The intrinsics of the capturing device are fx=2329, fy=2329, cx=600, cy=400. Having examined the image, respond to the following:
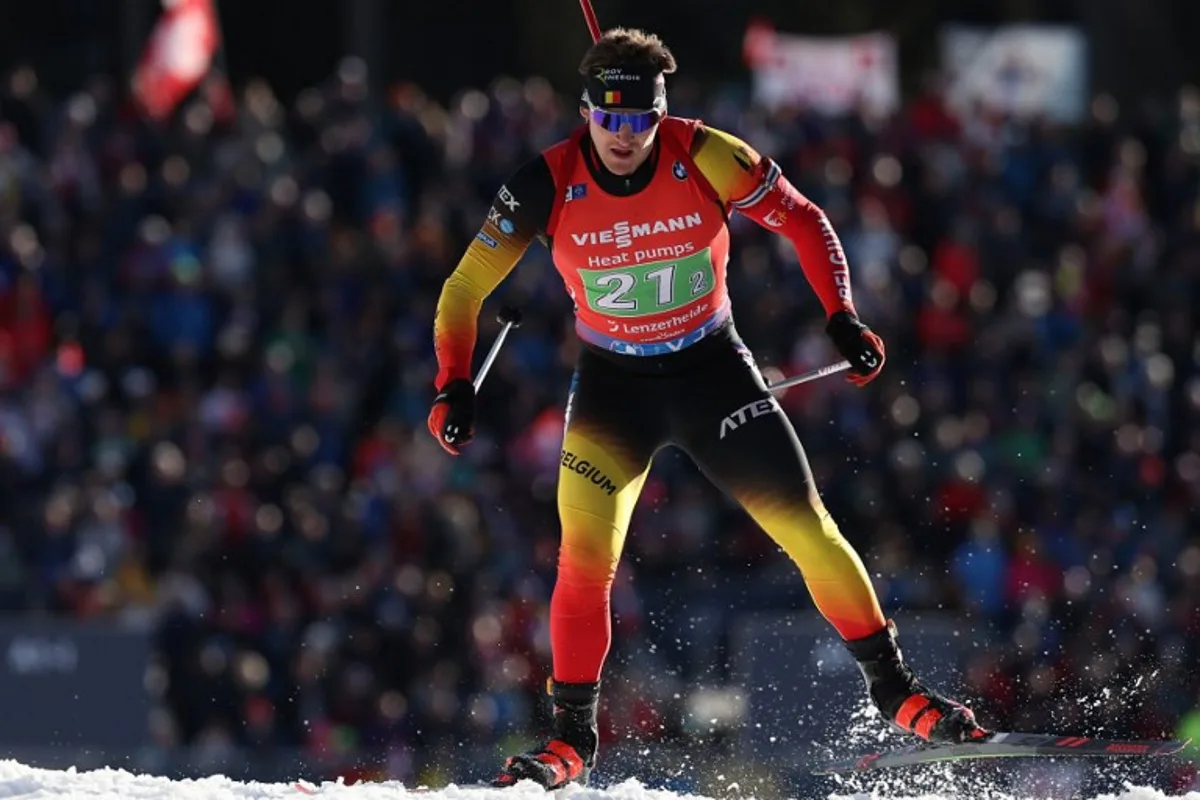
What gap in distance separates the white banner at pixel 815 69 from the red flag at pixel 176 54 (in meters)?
4.24

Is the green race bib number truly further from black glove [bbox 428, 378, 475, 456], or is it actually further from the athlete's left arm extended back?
Answer: black glove [bbox 428, 378, 475, 456]

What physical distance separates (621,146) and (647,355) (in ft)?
2.48

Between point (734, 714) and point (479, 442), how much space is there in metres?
2.68

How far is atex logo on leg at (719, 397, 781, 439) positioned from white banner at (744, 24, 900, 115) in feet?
33.9

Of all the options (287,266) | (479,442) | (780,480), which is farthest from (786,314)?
(780,480)

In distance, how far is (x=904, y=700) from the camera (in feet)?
25.9

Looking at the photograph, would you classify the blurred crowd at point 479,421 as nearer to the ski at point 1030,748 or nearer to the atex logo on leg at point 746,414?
the ski at point 1030,748

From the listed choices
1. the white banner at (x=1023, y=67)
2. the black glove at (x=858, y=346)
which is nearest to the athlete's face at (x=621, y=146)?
the black glove at (x=858, y=346)

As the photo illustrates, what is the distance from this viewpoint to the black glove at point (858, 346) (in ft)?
25.6

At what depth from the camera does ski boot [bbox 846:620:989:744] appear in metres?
7.79

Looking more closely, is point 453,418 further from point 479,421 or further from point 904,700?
point 479,421

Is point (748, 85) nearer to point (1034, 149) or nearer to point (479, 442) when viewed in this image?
point (1034, 149)

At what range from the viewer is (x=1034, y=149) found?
16.1m

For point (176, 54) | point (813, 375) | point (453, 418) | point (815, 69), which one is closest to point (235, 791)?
point (453, 418)
